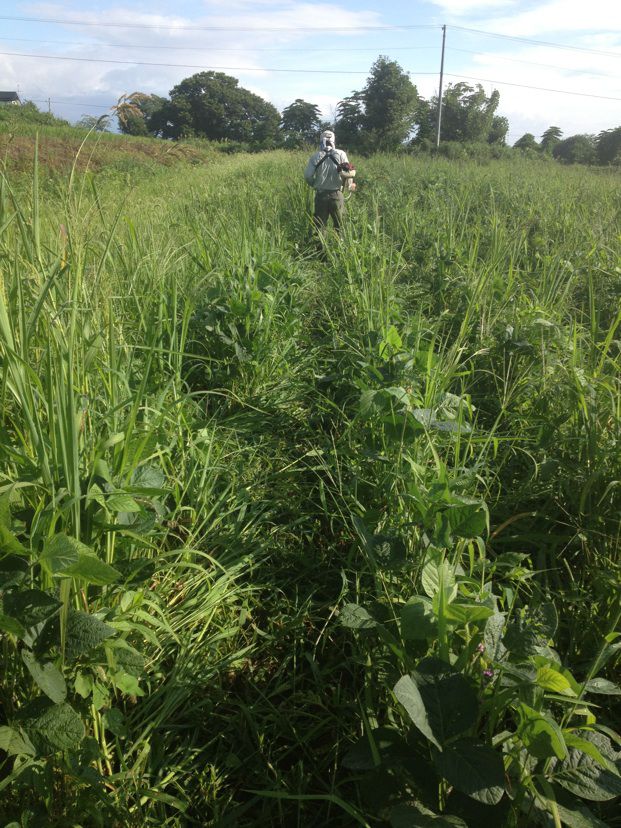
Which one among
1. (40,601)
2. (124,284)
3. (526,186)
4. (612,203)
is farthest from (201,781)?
(526,186)

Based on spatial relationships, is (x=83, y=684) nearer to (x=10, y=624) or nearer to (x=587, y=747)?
(x=10, y=624)

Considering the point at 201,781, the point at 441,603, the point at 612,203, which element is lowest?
the point at 201,781

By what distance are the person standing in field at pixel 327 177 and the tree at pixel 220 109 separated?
43.1 metres

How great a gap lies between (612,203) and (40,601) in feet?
26.6

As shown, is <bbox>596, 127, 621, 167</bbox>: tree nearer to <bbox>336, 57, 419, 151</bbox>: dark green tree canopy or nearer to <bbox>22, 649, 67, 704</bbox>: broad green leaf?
<bbox>336, 57, 419, 151</bbox>: dark green tree canopy

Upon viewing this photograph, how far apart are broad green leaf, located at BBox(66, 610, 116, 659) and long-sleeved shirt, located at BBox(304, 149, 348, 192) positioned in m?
6.19

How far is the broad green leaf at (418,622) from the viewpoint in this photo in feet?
3.84

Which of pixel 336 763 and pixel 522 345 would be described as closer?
pixel 336 763

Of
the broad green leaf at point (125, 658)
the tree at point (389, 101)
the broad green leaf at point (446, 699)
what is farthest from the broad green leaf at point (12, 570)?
the tree at point (389, 101)

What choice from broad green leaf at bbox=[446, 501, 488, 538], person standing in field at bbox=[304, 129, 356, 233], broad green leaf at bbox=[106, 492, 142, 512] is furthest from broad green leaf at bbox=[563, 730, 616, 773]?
person standing in field at bbox=[304, 129, 356, 233]

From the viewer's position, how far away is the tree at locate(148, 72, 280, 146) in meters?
47.3

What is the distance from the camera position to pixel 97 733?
48.8 inches

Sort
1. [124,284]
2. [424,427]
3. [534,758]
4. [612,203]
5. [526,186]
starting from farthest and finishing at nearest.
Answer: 1. [526,186]
2. [612,203]
3. [124,284]
4. [424,427]
5. [534,758]

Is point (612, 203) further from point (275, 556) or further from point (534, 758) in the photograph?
point (534, 758)
